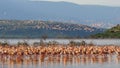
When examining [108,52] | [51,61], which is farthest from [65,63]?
[108,52]

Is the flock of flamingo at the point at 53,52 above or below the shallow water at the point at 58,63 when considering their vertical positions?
below

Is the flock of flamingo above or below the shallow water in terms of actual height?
below

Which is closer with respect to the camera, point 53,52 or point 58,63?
point 58,63

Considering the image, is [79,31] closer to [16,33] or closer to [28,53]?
[16,33]

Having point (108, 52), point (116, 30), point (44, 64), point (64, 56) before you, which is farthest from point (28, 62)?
point (116, 30)

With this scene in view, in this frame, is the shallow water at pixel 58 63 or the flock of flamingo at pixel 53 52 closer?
the shallow water at pixel 58 63

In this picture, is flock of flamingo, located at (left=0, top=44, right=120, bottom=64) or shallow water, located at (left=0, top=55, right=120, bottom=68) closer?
shallow water, located at (left=0, top=55, right=120, bottom=68)

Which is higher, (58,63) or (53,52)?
(58,63)

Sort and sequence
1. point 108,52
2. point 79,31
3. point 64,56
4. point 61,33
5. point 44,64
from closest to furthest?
1. point 44,64
2. point 64,56
3. point 108,52
4. point 61,33
5. point 79,31

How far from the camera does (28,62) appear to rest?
5084 cm

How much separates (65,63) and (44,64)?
2.21 m

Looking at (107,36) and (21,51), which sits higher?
(21,51)

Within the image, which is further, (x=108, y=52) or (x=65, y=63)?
(x=108, y=52)

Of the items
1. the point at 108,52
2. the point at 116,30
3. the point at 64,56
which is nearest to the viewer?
the point at 64,56
